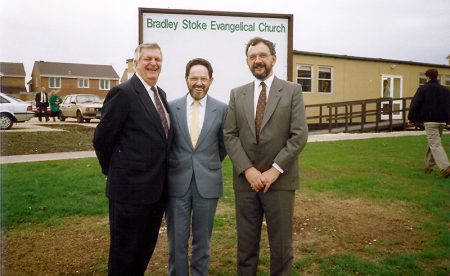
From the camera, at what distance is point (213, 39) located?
4191mm

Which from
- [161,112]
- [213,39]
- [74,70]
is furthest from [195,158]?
[74,70]

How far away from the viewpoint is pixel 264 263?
4.17 metres

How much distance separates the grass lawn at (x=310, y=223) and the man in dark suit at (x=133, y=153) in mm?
1000

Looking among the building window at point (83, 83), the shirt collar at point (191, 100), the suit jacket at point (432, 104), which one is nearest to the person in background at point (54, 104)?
the suit jacket at point (432, 104)

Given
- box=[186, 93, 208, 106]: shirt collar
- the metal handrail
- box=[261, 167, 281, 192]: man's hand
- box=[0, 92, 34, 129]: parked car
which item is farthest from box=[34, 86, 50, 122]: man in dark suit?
box=[261, 167, 281, 192]: man's hand

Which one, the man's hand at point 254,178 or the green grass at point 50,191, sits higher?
the man's hand at point 254,178

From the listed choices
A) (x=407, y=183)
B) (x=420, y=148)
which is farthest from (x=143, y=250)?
(x=420, y=148)

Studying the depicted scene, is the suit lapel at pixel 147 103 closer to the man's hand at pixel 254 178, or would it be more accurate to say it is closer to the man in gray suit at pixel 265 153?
the man in gray suit at pixel 265 153

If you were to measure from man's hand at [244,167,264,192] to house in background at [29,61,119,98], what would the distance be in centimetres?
6381

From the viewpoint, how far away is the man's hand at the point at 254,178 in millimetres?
3236

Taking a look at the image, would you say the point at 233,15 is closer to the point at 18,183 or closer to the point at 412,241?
the point at 412,241

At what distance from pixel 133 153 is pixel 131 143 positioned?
3.0 inches

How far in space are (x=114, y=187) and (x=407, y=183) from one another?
6.06 meters

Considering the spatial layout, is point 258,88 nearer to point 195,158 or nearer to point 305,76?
point 195,158
